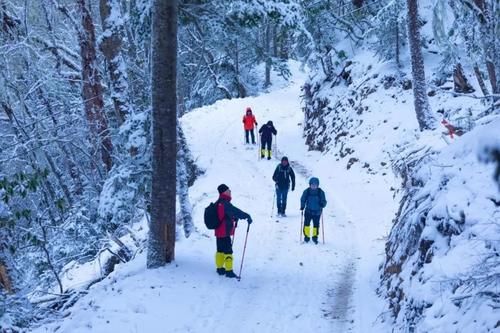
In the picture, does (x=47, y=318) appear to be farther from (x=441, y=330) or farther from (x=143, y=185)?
(x=441, y=330)

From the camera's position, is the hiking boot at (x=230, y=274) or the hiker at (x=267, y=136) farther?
the hiker at (x=267, y=136)

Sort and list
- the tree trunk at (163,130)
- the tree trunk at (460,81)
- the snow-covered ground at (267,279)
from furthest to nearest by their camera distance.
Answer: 1. the tree trunk at (460,81)
2. the tree trunk at (163,130)
3. the snow-covered ground at (267,279)

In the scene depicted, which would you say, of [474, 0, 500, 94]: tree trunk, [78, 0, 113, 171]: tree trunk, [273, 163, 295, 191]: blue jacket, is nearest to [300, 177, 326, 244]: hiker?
[273, 163, 295, 191]: blue jacket

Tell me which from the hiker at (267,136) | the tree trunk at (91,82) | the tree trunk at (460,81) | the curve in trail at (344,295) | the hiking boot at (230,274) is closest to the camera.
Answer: the curve in trail at (344,295)

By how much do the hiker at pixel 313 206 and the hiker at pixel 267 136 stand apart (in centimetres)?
944

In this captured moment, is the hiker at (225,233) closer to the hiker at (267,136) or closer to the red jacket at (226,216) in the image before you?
the red jacket at (226,216)

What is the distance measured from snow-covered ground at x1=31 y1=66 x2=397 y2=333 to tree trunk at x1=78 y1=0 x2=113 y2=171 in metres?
3.75

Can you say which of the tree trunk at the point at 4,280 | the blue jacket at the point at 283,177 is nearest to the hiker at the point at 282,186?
the blue jacket at the point at 283,177

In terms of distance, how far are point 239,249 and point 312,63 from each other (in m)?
16.5

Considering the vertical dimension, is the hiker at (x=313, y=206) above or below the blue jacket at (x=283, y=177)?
below

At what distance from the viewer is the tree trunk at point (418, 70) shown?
579 inches

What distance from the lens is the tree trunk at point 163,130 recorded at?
30.5 feet

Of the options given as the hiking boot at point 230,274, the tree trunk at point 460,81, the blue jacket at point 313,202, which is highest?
the tree trunk at point 460,81

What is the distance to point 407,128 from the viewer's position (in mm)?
18672
